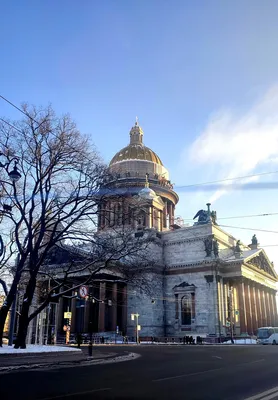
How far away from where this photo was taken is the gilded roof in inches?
3120

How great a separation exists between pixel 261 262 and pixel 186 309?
19069 millimetres

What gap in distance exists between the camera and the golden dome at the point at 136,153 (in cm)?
7931

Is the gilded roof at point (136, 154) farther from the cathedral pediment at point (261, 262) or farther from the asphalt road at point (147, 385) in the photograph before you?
the asphalt road at point (147, 385)

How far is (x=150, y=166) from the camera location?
78312mm

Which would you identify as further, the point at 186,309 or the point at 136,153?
the point at 136,153

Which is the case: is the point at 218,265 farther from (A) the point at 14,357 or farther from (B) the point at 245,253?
(A) the point at 14,357

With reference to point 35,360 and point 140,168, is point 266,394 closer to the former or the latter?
point 35,360

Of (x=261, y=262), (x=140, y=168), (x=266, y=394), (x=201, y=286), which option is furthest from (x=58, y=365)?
(x=140, y=168)

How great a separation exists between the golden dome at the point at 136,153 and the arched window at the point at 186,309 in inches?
1198

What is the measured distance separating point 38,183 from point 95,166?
373 cm

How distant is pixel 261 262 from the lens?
70688mm

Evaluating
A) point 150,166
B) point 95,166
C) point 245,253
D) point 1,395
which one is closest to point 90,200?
point 95,166

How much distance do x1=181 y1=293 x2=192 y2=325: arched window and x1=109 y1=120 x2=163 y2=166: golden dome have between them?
99.8 feet

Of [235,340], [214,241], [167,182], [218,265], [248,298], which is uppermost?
[167,182]
